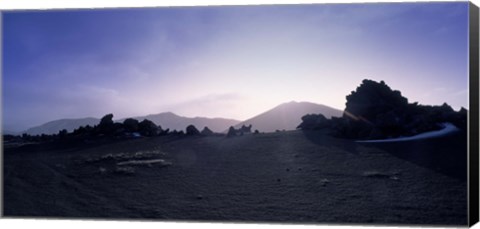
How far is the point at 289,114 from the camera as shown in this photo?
888 centimetres

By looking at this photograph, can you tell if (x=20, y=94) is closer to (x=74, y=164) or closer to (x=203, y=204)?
(x=74, y=164)

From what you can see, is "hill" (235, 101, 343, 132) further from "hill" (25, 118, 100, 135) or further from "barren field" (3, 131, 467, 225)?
"hill" (25, 118, 100, 135)

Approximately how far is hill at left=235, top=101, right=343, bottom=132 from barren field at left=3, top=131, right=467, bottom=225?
24cm

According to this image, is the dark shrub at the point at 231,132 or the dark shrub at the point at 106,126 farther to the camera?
the dark shrub at the point at 106,126

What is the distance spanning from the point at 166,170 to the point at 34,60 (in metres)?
3.06

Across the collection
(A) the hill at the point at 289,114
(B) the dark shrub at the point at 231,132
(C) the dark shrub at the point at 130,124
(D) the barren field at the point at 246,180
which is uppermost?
(A) the hill at the point at 289,114

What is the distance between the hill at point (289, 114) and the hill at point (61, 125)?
302 cm

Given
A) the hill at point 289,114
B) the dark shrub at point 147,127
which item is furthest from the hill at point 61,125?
the hill at point 289,114

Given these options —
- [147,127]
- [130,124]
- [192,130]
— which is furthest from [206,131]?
[130,124]

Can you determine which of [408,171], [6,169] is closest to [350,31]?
[408,171]

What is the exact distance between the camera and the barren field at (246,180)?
27.4 feet

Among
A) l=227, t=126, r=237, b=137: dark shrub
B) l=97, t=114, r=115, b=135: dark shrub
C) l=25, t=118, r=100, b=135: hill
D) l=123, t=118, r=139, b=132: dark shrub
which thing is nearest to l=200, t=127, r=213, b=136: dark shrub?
l=227, t=126, r=237, b=137: dark shrub

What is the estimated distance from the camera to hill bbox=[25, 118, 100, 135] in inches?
380

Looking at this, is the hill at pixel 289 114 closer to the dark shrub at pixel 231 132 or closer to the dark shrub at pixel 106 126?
the dark shrub at pixel 231 132
